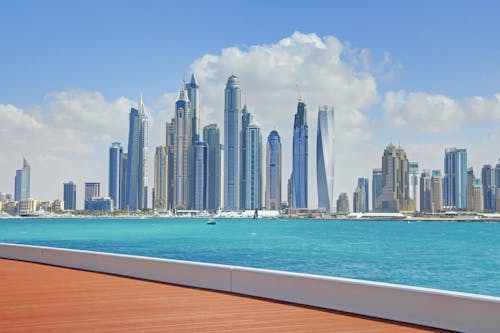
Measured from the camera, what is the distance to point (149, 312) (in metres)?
7.49

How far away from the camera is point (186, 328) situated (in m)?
6.48

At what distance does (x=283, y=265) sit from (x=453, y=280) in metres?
13.0

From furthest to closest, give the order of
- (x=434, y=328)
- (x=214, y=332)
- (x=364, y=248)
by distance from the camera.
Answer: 1. (x=364, y=248)
2. (x=434, y=328)
3. (x=214, y=332)

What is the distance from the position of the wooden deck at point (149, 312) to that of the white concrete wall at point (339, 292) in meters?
0.18

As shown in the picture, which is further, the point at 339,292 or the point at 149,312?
the point at 339,292

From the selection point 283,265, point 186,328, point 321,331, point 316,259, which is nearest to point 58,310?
point 186,328

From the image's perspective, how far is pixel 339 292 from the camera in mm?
7766

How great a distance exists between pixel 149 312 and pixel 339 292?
2.30 m

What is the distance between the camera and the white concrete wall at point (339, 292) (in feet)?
21.3

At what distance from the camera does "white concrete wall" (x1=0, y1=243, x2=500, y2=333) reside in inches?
256

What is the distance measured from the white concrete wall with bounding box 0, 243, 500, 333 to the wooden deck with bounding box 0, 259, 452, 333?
0.59 ft

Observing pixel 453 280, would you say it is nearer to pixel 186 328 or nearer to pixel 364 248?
pixel 364 248

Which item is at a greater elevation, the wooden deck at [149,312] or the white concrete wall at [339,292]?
the white concrete wall at [339,292]

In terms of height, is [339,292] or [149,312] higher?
[339,292]
